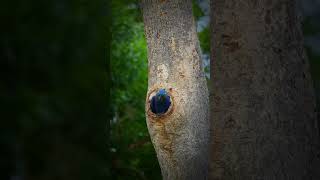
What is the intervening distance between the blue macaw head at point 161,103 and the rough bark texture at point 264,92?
0.39m

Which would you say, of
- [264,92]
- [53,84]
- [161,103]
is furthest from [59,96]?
[264,92]

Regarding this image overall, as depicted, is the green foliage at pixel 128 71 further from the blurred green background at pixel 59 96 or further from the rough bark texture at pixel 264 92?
the rough bark texture at pixel 264 92

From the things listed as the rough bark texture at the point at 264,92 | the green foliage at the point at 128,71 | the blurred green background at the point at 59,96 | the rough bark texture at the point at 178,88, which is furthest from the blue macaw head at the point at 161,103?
the green foliage at the point at 128,71

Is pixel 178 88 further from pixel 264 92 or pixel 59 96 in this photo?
pixel 59 96

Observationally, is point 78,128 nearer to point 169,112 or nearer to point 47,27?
point 47,27

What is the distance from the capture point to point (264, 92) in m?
3.82

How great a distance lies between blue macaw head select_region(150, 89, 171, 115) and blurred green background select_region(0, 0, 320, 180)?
53.8 inches

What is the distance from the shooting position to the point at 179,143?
3.99 m

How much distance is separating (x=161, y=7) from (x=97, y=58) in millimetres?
2685

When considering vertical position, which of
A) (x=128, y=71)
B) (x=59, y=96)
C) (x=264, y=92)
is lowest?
(x=59, y=96)

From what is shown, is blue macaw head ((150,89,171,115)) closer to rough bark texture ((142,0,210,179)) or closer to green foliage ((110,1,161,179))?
rough bark texture ((142,0,210,179))

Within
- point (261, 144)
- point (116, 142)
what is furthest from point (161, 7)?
point (116, 142)

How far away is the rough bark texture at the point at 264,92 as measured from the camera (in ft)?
12.5

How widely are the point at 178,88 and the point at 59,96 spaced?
216 cm
